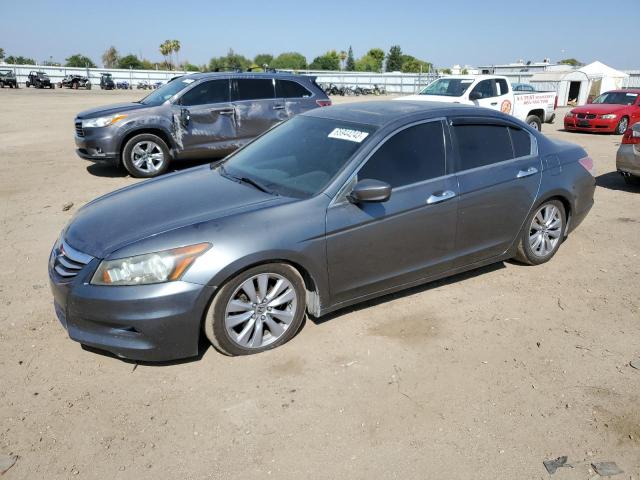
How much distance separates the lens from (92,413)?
3.03m

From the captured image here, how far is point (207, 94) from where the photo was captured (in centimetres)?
919

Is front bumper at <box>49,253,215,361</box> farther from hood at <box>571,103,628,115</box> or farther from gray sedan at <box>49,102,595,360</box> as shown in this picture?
hood at <box>571,103,628,115</box>

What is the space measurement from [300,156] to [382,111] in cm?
80

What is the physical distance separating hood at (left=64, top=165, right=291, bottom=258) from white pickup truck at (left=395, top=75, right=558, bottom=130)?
10297 millimetres

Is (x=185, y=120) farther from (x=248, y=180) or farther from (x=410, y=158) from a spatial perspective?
(x=410, y=158)

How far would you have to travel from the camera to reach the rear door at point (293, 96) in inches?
386

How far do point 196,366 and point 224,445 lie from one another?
2.59 feet

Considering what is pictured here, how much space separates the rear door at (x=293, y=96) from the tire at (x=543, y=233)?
576 centimetres

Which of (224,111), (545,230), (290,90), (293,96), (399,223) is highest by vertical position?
(290,90)

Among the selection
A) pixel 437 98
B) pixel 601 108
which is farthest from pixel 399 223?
pixel 601 108

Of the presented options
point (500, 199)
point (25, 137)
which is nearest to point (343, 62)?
point (25, 137)

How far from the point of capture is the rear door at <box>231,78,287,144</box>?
30.7ft

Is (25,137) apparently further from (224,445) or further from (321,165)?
(224,445)

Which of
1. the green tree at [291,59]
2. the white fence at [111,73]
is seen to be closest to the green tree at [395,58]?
the green tree at [291,59]
